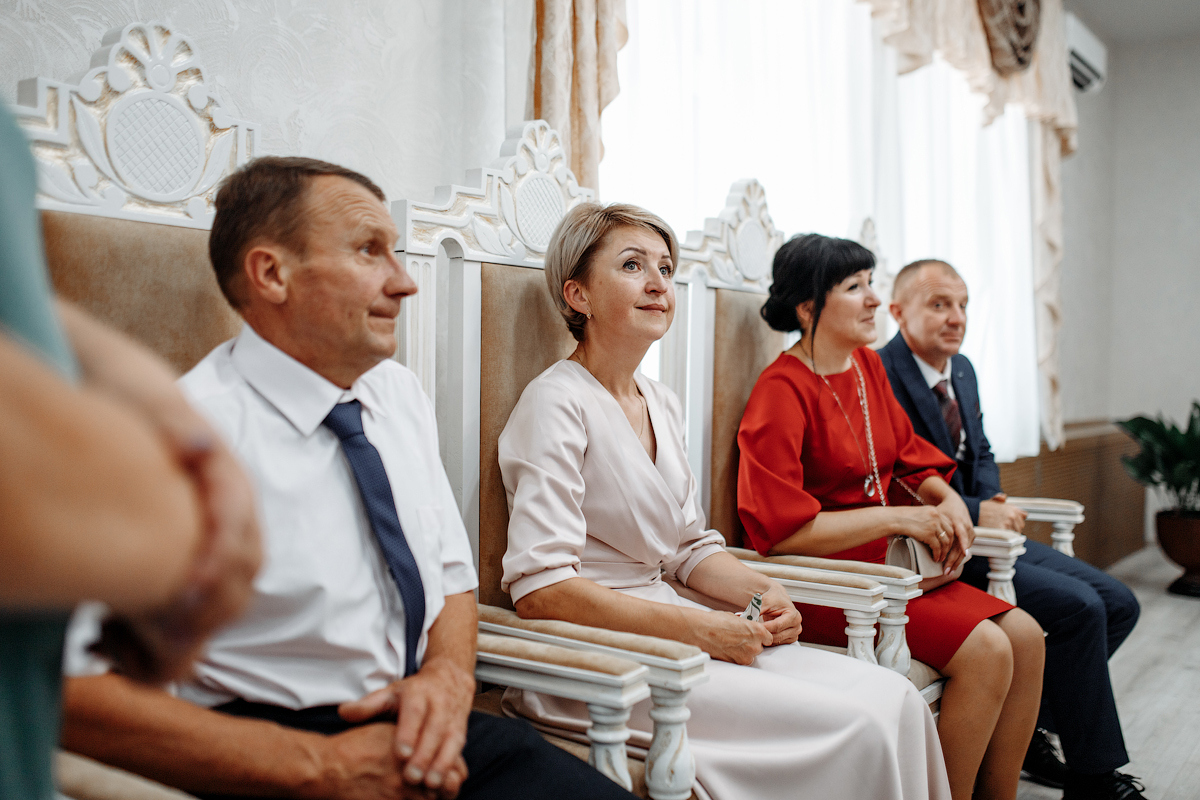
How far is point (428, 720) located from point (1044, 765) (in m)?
2.22

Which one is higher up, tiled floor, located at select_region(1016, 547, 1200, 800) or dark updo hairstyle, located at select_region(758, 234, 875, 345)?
dark updo hairstyle, located at select_region(758, 234, 875, 345)

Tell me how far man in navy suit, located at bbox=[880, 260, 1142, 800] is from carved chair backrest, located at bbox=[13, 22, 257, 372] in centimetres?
200

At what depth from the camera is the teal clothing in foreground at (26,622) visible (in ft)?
1.41

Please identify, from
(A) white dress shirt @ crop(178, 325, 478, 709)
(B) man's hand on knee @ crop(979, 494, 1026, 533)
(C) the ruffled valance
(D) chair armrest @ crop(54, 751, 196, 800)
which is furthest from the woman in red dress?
(C) the ruffled valance

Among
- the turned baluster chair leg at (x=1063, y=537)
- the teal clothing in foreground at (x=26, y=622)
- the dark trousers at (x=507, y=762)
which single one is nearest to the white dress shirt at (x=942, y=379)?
the turned baluster chair leg at (x=1063, y=537)

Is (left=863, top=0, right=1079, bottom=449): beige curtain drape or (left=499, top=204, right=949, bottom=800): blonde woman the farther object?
(left=863, top=0, right=1079, bottom=449): beige curtain drape

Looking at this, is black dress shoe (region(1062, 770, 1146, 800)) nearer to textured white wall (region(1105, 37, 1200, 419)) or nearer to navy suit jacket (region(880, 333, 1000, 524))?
navy suit jacket (region(880, 333, 1000, 524))

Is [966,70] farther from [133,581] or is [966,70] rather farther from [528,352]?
[133,581]

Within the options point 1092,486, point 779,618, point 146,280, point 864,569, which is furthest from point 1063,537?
point 1092,486

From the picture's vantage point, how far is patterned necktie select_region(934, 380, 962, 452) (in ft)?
8.83

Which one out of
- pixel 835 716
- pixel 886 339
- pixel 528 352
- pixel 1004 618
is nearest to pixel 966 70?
pixel 886 339

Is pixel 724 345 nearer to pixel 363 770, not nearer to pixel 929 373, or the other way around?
pixel 929 373

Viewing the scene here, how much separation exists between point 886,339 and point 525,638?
2.00 meters

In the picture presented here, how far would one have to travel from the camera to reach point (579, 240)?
5.64ft
